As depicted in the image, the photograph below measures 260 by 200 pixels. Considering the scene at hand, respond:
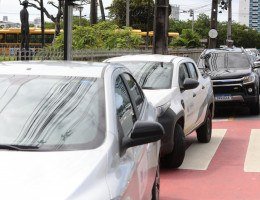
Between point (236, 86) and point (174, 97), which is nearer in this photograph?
point (174, 97)

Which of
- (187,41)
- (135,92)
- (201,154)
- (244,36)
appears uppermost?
(244,36)

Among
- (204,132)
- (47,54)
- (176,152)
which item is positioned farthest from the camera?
(47,54)

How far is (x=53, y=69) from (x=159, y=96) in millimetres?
3500

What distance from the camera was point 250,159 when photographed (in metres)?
8.35

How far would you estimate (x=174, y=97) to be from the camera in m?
7.86

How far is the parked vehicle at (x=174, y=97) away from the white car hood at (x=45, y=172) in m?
4.03

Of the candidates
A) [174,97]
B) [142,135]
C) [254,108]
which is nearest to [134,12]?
[254,108]

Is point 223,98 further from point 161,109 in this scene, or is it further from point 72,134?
point 72,134

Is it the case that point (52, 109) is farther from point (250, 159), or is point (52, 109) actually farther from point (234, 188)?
point (250, 159)

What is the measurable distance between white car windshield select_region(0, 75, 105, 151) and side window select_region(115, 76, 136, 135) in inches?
8.1

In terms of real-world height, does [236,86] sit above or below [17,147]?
below

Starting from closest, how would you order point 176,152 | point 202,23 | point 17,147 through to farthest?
point 17,147
point 176,152
point 202,23

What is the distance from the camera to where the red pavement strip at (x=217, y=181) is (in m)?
6.30

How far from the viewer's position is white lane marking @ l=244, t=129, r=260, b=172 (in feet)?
25.4
